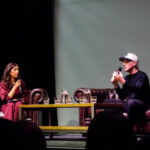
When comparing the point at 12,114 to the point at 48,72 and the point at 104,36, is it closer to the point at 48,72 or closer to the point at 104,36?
the point at 48,72

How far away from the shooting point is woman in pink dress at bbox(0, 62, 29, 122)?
16.0ft

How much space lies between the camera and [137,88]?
4.48 m

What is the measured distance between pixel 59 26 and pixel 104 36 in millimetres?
892

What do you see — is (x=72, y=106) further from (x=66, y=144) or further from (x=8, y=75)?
(x=8, y=75)

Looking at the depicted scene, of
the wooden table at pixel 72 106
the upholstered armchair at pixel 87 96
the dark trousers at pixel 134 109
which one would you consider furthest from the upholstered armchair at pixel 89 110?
the wooden table at pixel 72 106

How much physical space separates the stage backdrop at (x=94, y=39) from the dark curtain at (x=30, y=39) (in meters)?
0.17

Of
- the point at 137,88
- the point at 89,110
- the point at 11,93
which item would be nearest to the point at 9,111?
the point at 11,93

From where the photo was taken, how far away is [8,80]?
4.98m

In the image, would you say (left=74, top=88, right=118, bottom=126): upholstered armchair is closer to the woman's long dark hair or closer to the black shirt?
the black shirt

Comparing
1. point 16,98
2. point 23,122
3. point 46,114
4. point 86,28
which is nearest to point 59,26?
point 86,28

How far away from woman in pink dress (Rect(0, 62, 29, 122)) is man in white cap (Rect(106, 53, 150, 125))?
Answer: 1.34 metres

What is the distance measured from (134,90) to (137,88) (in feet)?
0.16

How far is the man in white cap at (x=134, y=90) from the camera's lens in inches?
174

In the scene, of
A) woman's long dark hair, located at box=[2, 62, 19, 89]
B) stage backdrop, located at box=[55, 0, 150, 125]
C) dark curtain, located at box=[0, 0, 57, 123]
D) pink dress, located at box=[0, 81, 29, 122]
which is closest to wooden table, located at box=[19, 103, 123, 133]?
pink dress, located at box=[0, 81, 29, 122]
